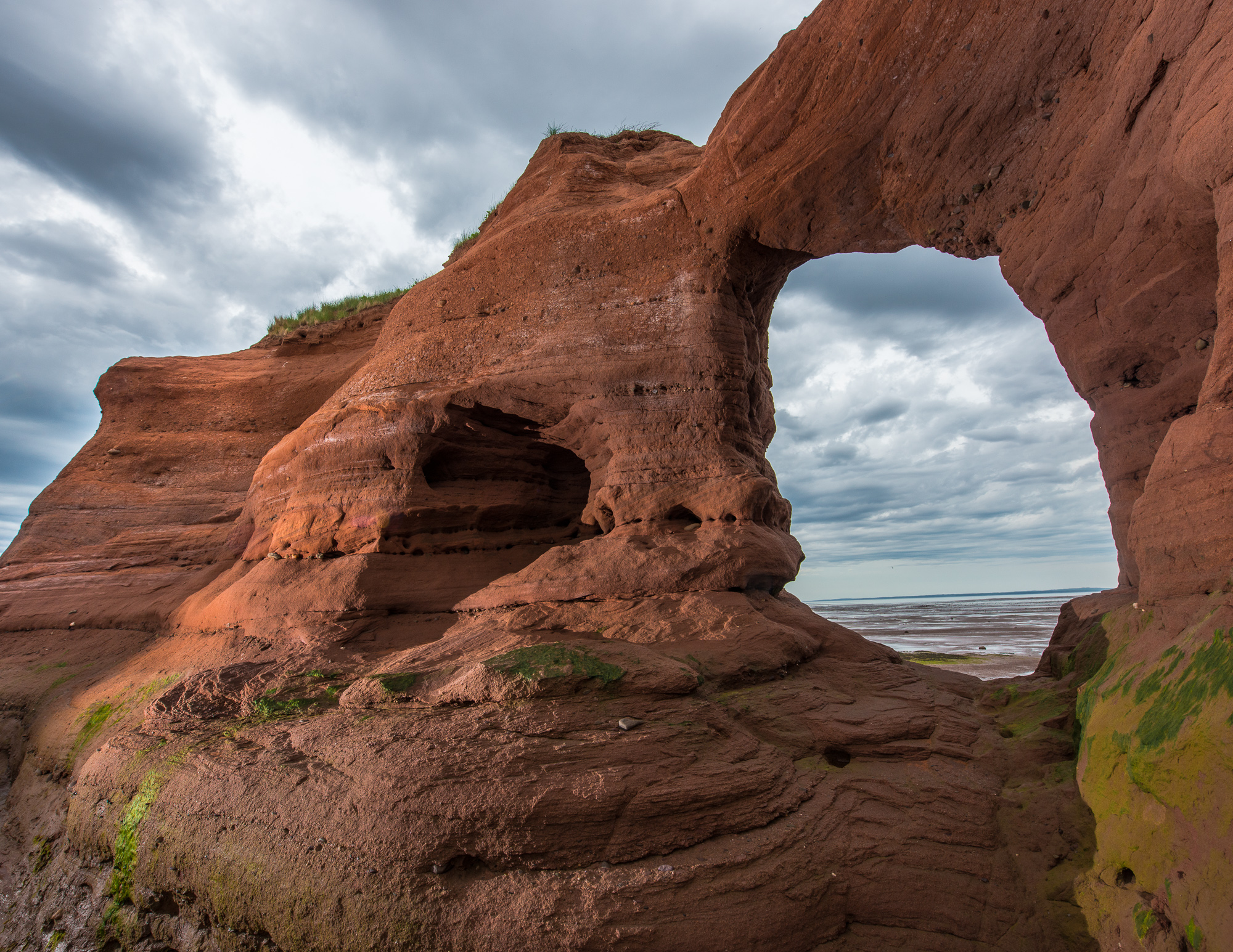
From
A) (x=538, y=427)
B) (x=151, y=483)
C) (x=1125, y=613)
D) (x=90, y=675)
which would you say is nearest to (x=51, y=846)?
(x=90, y=675)

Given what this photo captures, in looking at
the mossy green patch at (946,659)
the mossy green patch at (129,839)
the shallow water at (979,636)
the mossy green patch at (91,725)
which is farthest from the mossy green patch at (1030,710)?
the mossy green patch at (946,659)

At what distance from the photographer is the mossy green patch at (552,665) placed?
4.12 meters

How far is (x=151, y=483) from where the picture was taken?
10.4 metres

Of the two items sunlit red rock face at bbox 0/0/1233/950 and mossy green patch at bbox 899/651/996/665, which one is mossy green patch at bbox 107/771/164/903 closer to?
sunlit red rock face at bbox 0/0/1233/950

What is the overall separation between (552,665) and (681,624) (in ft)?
4.79

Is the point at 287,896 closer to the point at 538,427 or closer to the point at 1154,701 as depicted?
the point at 1154,701

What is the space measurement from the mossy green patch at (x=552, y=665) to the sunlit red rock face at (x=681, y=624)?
4 centimetres

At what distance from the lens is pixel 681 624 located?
5266 mm

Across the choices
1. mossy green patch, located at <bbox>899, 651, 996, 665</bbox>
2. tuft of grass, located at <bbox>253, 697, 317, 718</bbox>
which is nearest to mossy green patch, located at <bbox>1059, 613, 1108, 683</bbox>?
tuft of grass, located at <bbox>253, 697, 317, 718</bbox>

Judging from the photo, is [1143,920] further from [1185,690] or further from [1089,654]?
[1089,654]

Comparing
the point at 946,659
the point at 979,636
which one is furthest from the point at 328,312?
the point at 979,636

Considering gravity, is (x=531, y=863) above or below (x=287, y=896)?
above

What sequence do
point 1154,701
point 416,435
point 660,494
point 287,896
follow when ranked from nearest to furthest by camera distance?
point 1154,701, point 287,896, point 660,494, point 416,435

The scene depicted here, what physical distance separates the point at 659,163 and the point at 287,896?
9105 mm
